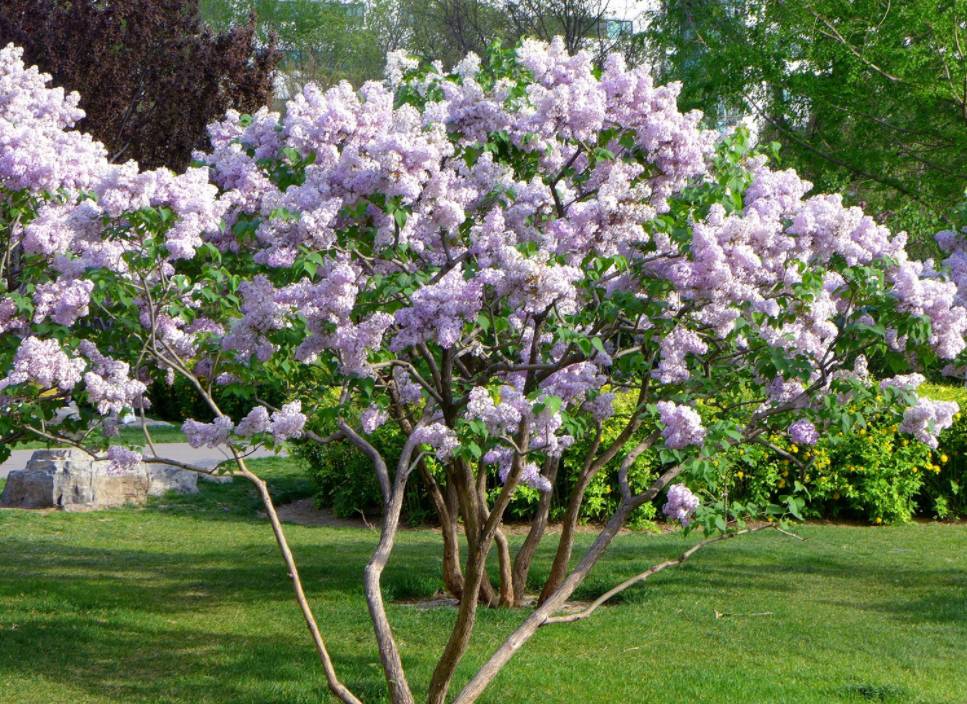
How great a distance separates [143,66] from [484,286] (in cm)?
1396

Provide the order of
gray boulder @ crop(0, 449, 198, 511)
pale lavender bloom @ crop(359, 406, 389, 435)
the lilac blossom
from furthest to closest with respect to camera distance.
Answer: gray boulder @ crop(0, 449, 198, 511) < pale lavender bloom @ crop(359, 406, 389, 435) < the lilac blossom

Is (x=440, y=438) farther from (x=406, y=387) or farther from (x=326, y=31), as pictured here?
(x=326, y=31)

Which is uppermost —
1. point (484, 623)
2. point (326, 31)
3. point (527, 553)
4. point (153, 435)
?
point (326, 31)

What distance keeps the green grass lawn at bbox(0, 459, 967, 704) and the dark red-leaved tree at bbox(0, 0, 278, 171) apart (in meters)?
7.64

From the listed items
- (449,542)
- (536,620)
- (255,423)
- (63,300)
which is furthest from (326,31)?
(536,620)

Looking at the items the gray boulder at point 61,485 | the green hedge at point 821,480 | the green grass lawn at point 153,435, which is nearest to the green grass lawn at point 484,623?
the green hedge at point 821,480

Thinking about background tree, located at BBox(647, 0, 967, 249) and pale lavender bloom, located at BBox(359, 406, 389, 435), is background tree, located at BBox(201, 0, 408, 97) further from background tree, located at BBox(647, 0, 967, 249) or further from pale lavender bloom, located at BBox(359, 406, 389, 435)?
pale lavender bloom, located at BBox(359, 406, 389, 435)

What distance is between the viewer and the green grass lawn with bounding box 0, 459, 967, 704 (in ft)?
17.6

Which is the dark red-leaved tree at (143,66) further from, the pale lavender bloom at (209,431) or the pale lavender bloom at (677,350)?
the pale lavender bloom at (677,350)

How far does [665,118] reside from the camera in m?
4.61

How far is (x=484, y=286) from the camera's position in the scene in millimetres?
3830

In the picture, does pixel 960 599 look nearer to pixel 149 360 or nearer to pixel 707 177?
pixel 707 177

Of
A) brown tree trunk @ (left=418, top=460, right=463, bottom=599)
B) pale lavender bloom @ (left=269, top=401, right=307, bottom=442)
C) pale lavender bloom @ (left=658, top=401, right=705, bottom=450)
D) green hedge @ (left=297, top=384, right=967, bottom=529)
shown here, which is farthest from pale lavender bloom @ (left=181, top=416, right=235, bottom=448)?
green hedge @ (left=297, top=384, right=967, bottom=529)

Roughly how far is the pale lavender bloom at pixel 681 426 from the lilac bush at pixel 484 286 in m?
0.01
